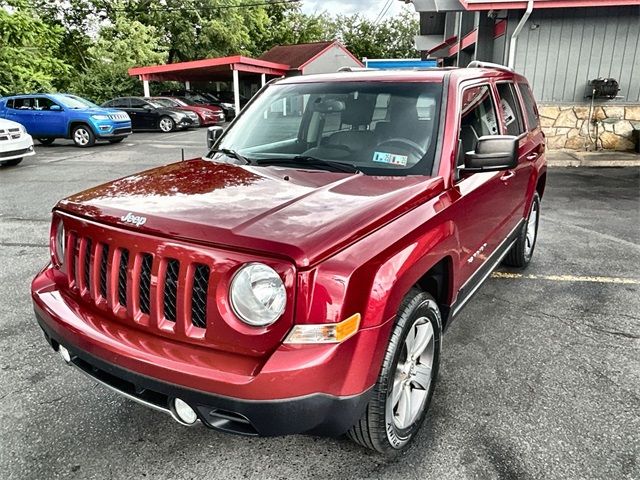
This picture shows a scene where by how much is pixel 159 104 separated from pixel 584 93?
651 inches

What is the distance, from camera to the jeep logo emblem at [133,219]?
2.13 meters

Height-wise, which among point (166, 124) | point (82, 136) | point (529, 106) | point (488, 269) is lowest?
point (166, 124)

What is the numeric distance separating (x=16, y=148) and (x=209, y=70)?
18.2 m

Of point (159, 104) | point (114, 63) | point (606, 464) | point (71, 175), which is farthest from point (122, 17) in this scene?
point (606, 464)

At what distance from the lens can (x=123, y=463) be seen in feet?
7.92

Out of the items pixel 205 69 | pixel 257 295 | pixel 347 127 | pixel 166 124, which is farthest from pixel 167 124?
pixel 257 295

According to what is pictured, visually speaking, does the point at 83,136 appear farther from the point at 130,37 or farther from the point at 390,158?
the point at 130,37

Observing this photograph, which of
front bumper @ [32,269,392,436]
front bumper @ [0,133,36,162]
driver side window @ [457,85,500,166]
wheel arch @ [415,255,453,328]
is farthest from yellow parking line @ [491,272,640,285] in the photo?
front bumper @ [0,133,36,162]

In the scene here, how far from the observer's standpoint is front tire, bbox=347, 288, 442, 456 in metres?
2.18

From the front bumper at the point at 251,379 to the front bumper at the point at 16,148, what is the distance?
1114cm

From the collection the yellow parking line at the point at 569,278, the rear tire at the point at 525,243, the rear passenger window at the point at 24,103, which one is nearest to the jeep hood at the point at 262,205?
the rear tire at the point at 525,243

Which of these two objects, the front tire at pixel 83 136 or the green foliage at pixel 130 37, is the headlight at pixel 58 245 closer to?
the front tire at pixel 83 136

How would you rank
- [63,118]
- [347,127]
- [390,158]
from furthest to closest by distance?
1. [63,118]
2. [347,127]
3. [390,158]

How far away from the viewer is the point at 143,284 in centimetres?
211
